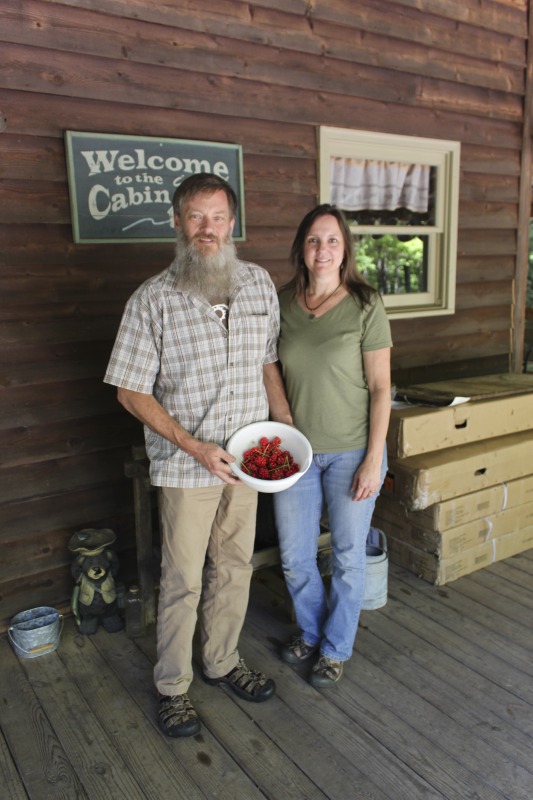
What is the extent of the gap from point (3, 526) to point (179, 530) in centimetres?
112

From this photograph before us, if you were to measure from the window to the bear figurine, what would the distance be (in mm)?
2252

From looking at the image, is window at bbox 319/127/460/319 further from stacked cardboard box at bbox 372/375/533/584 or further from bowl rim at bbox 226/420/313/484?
bowl rim at bbox 226/420/313/484

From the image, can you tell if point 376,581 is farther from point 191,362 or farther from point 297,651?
point 191,362

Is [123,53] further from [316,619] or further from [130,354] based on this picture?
[316,619]

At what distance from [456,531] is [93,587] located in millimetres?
1789

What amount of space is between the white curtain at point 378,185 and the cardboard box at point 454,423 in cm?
142

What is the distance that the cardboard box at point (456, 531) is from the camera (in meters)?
3.28

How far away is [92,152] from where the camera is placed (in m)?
2.86

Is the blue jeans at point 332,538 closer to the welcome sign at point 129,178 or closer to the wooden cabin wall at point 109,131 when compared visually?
the wooden cabin wall at point 109,131

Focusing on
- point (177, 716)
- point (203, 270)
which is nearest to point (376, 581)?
point (177, 716)

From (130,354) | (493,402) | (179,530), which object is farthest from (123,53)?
(493,402)

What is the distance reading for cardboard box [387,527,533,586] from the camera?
10.8ft

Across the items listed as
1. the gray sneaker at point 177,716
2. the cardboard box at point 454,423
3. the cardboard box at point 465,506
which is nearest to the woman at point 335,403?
the gray sneaker at point 177,716

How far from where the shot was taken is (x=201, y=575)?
2342mm
